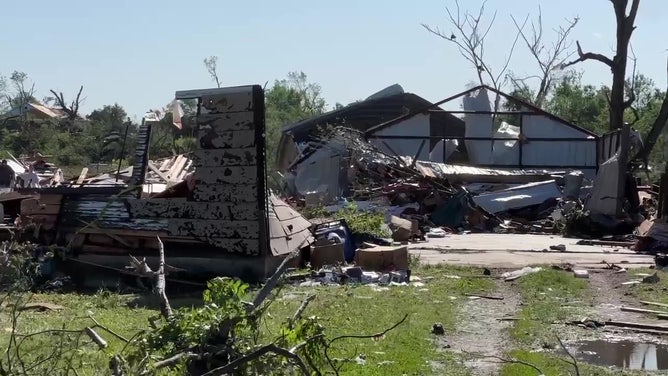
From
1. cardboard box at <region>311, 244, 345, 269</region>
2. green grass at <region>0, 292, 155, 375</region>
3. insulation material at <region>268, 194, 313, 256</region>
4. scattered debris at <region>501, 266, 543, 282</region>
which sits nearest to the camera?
green grass at <region>0, 292, 155, 375</region>

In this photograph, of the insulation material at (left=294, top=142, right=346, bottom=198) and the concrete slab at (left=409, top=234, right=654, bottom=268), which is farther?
the insulation material at (left=294, top=142, right=346, bottom=198)

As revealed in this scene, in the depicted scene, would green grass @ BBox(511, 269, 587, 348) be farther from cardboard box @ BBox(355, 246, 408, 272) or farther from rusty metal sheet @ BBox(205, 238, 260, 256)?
rusty metal sheet @ BBox(205, 238, 260, 256)

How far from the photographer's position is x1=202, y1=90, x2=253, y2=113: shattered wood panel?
14.3 m

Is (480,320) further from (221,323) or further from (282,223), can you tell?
(221,323)

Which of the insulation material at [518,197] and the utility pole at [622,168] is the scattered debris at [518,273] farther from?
the insulation material at [518,197]

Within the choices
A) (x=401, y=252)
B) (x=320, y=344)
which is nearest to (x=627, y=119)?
(x=401, y=252)

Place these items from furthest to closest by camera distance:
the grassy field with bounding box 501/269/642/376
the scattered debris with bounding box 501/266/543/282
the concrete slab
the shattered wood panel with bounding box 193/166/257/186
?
the concrete slab < the scattered debris with bounding box 501/266/543/282 < the shattered wood panel with bounding box 193/166/257/186 < the grassy field with bounding box 501/269/642/376

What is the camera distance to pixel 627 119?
54219 millimetres

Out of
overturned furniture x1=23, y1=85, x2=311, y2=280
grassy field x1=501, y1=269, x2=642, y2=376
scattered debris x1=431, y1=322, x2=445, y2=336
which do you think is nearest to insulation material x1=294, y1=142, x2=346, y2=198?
overturned furniture x1=23, y1=85, x2=311, y2=280

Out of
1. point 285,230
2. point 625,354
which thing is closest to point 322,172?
point 285,230

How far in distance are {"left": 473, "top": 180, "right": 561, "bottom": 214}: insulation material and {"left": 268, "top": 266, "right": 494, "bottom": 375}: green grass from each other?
12102 millimetres

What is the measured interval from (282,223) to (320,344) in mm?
10044

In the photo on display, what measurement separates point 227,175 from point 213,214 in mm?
602

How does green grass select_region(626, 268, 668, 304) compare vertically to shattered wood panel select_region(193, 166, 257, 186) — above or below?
below
